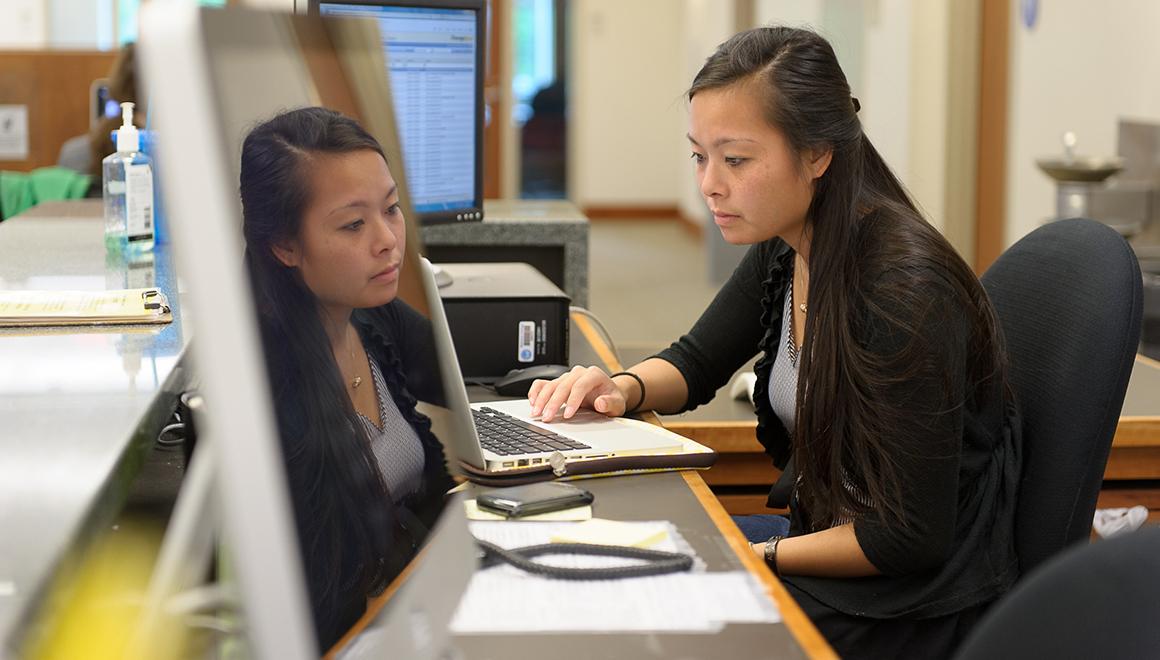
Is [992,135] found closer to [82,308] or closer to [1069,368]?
[1069,368]

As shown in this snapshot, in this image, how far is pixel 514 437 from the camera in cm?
142

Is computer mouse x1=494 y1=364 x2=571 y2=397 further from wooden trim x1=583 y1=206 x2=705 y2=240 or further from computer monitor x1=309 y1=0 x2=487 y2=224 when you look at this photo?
wooden trim x1=583 y1=206 x2=705 y2=240

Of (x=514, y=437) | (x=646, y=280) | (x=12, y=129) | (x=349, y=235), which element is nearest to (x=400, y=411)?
(x=349, y=235)

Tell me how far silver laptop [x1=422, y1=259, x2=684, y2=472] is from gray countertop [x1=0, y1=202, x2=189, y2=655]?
0.89ft

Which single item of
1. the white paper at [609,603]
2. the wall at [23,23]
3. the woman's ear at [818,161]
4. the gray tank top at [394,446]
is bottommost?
the white paper at [609,603]

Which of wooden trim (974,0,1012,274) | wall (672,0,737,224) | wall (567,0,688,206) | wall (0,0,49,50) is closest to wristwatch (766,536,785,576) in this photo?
wooden trim (974,0,1012,274)

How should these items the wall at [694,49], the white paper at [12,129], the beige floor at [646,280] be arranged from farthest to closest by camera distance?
1. the wall at [694,49]
2. the beige floor at [646,280]
3. the white paper at [12,129]

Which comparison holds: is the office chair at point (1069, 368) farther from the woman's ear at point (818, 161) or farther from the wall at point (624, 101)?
the wall at point (624, 101)

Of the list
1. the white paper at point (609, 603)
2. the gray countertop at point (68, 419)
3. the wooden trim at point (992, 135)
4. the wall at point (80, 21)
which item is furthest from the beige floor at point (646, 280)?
the white paper at point (609, 603)

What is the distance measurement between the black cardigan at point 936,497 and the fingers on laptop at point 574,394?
0.65 feet

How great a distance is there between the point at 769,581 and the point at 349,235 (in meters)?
0.44

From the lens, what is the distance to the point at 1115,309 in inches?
54.7

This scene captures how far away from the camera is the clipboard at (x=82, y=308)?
1457 millimetres

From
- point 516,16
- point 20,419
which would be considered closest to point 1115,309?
point 20,419
